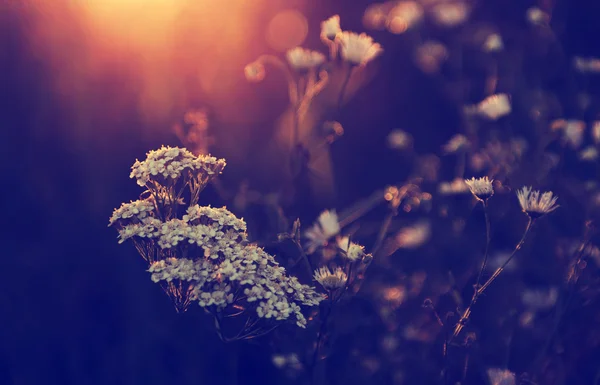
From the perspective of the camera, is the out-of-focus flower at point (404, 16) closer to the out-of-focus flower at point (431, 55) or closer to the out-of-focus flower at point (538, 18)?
the out-of-focus flower at point (431, 55)

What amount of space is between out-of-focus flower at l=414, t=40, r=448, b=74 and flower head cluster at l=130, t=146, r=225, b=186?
73.4 inches

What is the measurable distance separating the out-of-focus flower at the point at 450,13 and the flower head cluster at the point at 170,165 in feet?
7.04

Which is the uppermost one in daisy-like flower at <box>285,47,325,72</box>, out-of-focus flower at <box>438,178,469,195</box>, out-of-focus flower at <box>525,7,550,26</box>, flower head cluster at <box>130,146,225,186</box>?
daisy-like flower at <box>285,47,325,72</box>

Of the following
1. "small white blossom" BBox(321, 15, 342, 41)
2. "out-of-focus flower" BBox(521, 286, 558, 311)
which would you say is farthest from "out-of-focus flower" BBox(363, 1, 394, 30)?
"out-of-focus flower" BBox(521, 286, 558, 311)

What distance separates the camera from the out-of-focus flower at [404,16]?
10.1 feet

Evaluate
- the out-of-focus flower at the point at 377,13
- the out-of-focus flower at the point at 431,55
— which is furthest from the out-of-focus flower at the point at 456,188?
the out-of-focus flower at the point at 377,13

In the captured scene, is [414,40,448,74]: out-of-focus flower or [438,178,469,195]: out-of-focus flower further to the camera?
[414,40,448,74]: out-of-focus flower

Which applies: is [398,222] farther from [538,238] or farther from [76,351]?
[76,351]

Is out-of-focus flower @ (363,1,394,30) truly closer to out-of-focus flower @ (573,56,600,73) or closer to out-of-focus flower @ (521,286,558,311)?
out-of-focus flower @ (573,56,600,73)

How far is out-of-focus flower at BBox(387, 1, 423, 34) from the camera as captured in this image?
3090 millimetres

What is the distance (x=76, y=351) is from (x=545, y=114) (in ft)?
8.91

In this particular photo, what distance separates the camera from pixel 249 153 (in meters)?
3.04

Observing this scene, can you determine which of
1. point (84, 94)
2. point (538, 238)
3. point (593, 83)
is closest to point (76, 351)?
point (84, 94)

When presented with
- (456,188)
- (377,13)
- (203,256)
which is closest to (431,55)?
(377,13)
